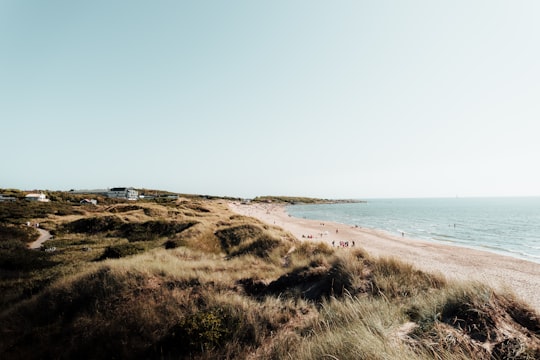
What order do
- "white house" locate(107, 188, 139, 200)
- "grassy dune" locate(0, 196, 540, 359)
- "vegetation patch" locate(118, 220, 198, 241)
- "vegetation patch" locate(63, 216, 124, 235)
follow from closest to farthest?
1. "grassy dune" locate(0, 196, 540, 359)
2. "vegetation patch" locate(118, 220, 198, 241)
3. "vegetation patch" locate(63, 216, 124, 235)
4. "white house" locate(107, 188, 139, 200)

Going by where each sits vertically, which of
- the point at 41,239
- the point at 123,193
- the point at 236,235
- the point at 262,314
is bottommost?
the point at 41,239

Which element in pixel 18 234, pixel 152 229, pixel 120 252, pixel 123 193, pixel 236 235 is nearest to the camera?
pixel 120 252

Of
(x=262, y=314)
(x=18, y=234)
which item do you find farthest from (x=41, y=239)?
(x=262, y=314)

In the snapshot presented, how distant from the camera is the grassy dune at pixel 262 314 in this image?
15.6ft

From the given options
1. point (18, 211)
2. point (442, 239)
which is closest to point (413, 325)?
point (18, 211)

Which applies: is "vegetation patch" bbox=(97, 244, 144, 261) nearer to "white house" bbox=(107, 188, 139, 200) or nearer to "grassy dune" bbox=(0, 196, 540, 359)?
"grassy dune" bbox=(0, 196, 540, 359)

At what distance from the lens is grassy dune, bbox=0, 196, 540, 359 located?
4750 mm

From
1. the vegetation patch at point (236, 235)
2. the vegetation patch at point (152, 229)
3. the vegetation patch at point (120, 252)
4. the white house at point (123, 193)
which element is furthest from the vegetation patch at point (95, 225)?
the white house at point (123, 193)

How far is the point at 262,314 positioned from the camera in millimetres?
7734

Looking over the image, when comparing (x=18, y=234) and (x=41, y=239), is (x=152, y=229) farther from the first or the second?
(x=18, y=234)

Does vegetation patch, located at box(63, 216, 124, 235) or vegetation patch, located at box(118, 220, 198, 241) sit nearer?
vegetation patch, located at box(118, 220, 198, 241)

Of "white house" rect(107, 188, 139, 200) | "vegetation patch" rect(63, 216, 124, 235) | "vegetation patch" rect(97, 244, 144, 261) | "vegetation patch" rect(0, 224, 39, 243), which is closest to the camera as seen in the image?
"vegetation patch" rect(97, 244, 144, 261)

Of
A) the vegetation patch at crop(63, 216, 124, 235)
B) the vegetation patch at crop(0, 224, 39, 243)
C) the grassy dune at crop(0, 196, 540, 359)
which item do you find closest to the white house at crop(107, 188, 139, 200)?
the vegetation patch at crop(63, 216, 124, 235)

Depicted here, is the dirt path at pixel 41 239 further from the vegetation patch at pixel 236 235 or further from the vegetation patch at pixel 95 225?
the vegetation patch at pixel 236 235
